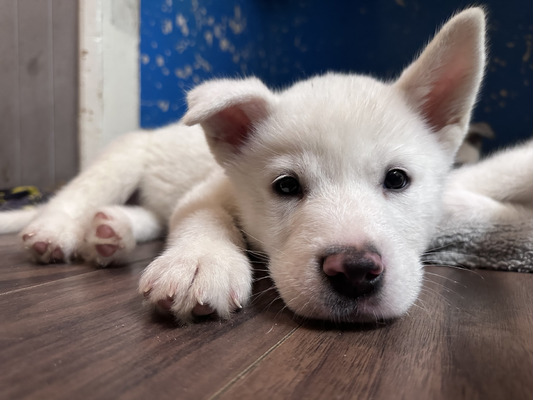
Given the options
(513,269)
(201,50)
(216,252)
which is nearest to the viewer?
(216,252)

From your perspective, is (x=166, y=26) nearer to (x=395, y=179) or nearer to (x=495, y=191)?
(x=495, y=191)

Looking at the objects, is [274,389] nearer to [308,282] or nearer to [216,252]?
[308,282]

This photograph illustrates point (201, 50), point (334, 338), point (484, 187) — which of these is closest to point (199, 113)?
point (334, 338)

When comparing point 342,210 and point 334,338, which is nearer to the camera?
point 334,338

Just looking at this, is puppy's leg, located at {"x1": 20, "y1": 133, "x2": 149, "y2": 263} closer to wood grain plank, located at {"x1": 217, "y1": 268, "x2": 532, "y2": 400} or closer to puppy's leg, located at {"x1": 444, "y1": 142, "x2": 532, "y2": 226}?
wood grain plank, located at {"x1": 217, "y1": 268, "x2": 532, "y2": 400}

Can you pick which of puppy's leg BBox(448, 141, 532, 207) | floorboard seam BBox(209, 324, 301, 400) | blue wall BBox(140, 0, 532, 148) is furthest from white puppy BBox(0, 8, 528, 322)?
blue wall BBox(140, 0, 532, 148)

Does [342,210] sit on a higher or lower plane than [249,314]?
higher

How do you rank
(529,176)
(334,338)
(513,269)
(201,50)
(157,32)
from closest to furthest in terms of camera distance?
(334,338)
(513,269)
(529,176)
(157,32)
(201,50)
